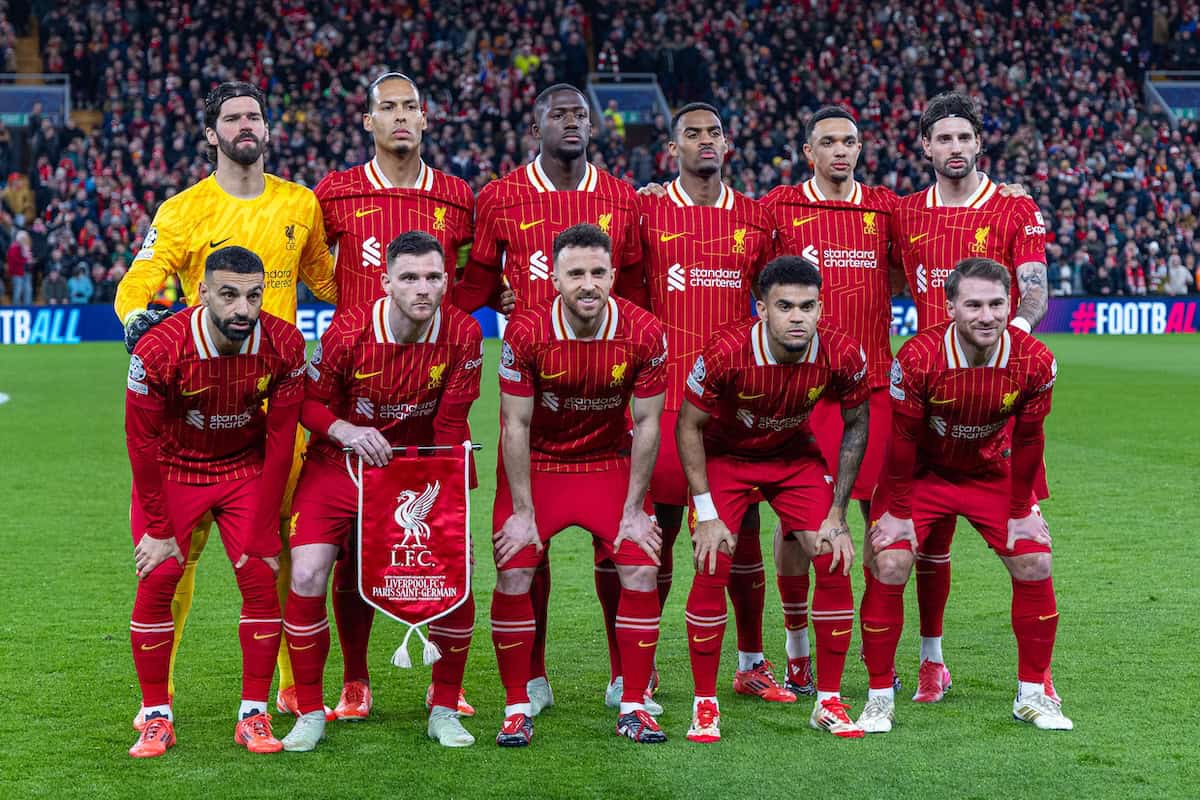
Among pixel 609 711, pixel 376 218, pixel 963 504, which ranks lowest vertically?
pixel 609 711

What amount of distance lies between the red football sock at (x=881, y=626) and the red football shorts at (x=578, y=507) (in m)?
0.94

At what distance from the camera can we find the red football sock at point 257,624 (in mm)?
5586

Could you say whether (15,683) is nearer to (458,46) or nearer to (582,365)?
(582,365)

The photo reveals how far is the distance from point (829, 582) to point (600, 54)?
103ft

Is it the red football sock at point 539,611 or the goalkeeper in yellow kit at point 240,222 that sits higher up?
the goalkeeper in yellow kit at point 240,222

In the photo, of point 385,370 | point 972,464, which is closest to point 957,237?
point 972,464

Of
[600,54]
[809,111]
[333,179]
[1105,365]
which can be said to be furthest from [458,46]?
[333,179]

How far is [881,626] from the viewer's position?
593cm

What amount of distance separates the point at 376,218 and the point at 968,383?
261 centimetres

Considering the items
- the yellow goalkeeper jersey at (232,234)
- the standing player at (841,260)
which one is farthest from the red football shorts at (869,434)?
the yellow goalkeeper jersey at (232,234)

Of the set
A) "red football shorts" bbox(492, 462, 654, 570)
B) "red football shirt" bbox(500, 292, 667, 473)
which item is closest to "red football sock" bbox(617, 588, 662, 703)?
"red football shorts" bbox(492, 462, 654, 570)

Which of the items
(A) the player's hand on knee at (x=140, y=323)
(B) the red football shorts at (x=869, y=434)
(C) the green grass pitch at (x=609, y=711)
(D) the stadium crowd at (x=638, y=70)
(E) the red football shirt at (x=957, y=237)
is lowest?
(C) the green grass pitch at (x=609, y=711)

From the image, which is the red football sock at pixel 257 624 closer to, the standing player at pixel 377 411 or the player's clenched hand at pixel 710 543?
the standing player at pixel 377 411

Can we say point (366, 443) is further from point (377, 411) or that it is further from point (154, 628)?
point (154, 628)
